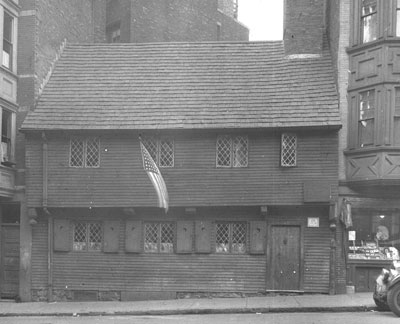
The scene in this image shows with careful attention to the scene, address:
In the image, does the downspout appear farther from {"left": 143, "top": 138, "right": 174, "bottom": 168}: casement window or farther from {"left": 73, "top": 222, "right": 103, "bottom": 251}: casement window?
{"left": 143, "top": 138, "right": 174, "bottom": 168}: casement window

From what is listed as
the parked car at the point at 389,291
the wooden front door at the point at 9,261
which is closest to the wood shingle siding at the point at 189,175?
the wooden front door at the point at 9,261

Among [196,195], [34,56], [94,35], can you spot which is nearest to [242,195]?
[196,195]

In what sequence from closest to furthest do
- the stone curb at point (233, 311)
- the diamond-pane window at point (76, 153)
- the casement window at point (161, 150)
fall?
the stone curb at point (233, 311), the casement window at point (161, 150), the diamond-pane window at point (76, 153)

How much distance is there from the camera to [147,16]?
27344 millimetres

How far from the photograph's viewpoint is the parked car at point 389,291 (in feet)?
42.5

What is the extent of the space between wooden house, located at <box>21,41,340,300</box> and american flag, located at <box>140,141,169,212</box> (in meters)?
0.34

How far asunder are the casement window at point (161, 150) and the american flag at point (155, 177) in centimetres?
52

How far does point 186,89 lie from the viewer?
18875 millimetres

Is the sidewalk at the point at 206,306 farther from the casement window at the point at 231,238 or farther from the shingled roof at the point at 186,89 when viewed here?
the shingled roof at the point at 186,89

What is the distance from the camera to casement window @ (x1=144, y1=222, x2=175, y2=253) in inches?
711

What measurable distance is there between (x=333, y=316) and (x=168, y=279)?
575 cm

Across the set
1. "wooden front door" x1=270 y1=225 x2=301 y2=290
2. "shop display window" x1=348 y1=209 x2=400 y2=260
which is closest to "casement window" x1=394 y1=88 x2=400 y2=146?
"shop display window" x1=348 y1=209 x2=400 y2=260

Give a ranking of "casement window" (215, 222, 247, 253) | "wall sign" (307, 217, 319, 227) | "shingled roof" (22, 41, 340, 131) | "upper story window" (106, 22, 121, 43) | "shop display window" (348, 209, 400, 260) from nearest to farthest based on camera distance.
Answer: "shop display window" (348, 209, 400, 260) → "wall sign" (307, 217, 319, 227) → "shingled roof" (22, 41, 340, 131) → "casement window" (215, 222, 247, 253) → "upper story window" (106, 22, 121, 43)

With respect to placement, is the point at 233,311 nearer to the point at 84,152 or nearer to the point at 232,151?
the point at 232,151
